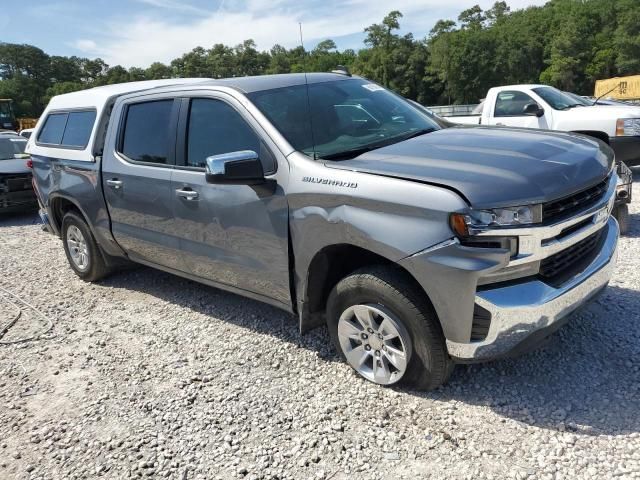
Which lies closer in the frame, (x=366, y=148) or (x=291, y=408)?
(x=291, y=408)

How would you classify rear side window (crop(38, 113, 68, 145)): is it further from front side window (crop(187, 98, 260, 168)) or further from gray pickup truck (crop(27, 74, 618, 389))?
front side window (crop(187, 98, 260, 168))

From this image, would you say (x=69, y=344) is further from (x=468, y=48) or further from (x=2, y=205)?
(x=468, y=48)

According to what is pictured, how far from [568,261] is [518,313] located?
58 cm

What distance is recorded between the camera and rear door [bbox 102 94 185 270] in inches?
164

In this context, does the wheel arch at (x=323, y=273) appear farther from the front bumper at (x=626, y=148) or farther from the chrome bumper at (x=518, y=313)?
the front bumper at (x=626, y=148)

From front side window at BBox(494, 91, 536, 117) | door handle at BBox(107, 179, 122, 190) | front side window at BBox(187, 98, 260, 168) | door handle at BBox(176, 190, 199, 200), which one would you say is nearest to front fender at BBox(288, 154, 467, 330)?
front side window at BBox(187, 98, 260, 168)

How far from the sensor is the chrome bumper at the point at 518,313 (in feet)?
8.60

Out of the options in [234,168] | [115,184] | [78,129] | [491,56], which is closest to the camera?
[234,168]

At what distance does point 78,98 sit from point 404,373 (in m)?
4.50

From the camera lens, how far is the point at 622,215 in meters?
5.57

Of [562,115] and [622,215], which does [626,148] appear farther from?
[622,215]

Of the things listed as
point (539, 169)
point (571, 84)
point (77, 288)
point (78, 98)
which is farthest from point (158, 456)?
point (571, 84)

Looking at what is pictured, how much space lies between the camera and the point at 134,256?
195 inches

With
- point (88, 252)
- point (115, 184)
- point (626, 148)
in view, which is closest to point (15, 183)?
point (88, 252)
